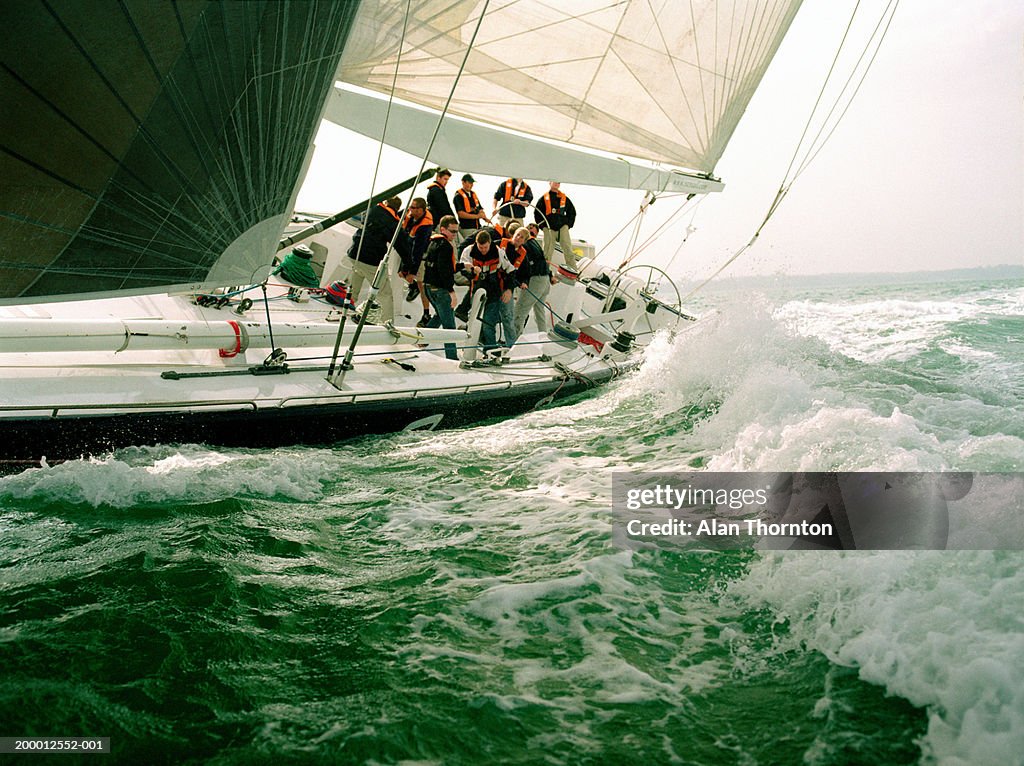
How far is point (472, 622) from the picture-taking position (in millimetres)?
3342

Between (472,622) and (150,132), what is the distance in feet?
9.37

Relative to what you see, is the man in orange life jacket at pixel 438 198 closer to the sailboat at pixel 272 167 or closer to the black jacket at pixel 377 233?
the sailboat at pixel 272 167

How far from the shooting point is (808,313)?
1961 centimetres

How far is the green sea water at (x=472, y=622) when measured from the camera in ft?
8.38

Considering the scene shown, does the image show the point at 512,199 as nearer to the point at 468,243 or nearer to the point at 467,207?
the point at 467,207

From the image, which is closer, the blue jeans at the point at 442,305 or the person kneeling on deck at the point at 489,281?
the blue jeans at the point at 442,305

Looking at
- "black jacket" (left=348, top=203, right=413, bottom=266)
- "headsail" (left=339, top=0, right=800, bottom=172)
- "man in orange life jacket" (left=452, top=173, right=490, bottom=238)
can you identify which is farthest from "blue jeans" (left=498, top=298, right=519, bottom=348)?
"headsail" (left=339, top=0, right=800, bottom=172)

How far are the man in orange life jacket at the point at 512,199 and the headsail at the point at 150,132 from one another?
6.32 meters

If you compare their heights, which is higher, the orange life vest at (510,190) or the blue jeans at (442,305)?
the orange life vest at (510,190)

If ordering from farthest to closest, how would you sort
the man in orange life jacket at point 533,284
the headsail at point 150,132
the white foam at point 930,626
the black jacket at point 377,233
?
the man in orange life jacket at point 533,284, the black jacket at point 377,233, the headsail at point 150,132, the white foam at point 930,626

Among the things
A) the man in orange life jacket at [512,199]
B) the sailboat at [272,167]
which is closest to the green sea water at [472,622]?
the sailboat at [272,167]

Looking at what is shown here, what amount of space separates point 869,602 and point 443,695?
1.80 metres

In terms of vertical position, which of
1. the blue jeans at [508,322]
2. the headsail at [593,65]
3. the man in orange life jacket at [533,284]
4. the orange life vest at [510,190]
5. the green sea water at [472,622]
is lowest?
the green sea water at [472,622]

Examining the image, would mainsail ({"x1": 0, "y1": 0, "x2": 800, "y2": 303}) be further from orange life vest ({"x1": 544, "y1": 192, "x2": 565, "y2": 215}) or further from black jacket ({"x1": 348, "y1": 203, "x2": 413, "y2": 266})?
orange life vest ({"x1": 544, "y1": 192, "x2": 565, "y2": 215})
